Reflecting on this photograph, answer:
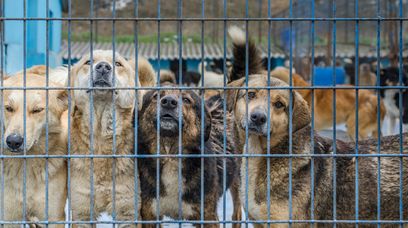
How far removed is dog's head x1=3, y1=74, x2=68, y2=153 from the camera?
213 inches

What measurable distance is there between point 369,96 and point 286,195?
397 inches

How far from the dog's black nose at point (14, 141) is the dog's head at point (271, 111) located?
1.56 meters

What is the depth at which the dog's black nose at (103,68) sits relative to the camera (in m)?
5.65

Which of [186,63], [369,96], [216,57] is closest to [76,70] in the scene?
[369,96]

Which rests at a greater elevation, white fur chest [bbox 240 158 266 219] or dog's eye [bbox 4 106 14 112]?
dog's eye [bbox 4 106 14 112]

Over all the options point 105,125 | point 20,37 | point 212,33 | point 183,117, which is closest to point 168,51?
point 212,33

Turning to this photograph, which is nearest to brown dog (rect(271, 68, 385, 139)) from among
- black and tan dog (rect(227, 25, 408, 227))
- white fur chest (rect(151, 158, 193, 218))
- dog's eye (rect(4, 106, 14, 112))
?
white fur chest (rect(151, 158, 193, 218))

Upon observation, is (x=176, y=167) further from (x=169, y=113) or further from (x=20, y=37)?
(x=20, y=37)

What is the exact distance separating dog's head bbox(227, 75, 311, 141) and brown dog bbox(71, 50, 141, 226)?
957 millimetres

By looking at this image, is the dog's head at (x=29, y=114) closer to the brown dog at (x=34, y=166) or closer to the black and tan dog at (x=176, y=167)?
the brown dog at (x=34, y=166)

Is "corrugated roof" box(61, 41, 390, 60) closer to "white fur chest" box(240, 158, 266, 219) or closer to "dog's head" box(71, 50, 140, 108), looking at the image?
"dog's head" box(71, 50, 140, 108)

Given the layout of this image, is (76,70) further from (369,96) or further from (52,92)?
(369,96)

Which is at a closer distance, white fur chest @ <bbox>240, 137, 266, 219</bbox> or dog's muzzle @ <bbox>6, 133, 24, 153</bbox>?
dog's muzzle @ <bbox>6, 133, 24, 153</bbox>

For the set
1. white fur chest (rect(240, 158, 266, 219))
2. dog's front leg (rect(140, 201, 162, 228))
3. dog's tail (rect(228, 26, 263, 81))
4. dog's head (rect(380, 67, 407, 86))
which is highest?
dog's head (rect(380, 67, 407, 86))
